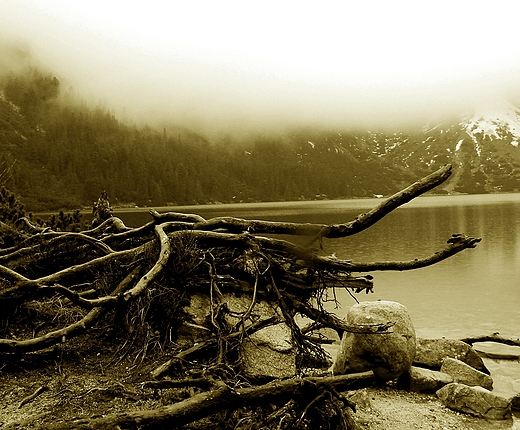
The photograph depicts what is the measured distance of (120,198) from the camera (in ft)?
629

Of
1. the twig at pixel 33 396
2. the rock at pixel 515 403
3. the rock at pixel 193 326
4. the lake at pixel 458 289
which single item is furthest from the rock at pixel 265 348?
→ the lake at pixel 458 289

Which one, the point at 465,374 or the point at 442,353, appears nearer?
the point at 465,374

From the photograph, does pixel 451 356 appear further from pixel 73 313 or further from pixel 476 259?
pixel 476 259

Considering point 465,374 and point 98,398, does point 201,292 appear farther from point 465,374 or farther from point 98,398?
point 465,374

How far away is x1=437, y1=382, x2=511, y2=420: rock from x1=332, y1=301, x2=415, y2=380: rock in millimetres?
965

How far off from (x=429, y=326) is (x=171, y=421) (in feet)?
48.5

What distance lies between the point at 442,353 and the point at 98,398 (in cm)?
837

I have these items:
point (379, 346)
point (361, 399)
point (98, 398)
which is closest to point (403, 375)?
point (379, 346)

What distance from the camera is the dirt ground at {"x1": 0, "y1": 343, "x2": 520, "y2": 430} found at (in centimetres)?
569

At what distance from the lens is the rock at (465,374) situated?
33.0 feet

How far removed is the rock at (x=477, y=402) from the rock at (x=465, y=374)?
137cm

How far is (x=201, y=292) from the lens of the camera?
9180mm

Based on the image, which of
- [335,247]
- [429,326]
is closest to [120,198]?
[335,247]

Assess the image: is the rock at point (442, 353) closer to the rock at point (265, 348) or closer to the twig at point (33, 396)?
the rock at point (265, 348)
